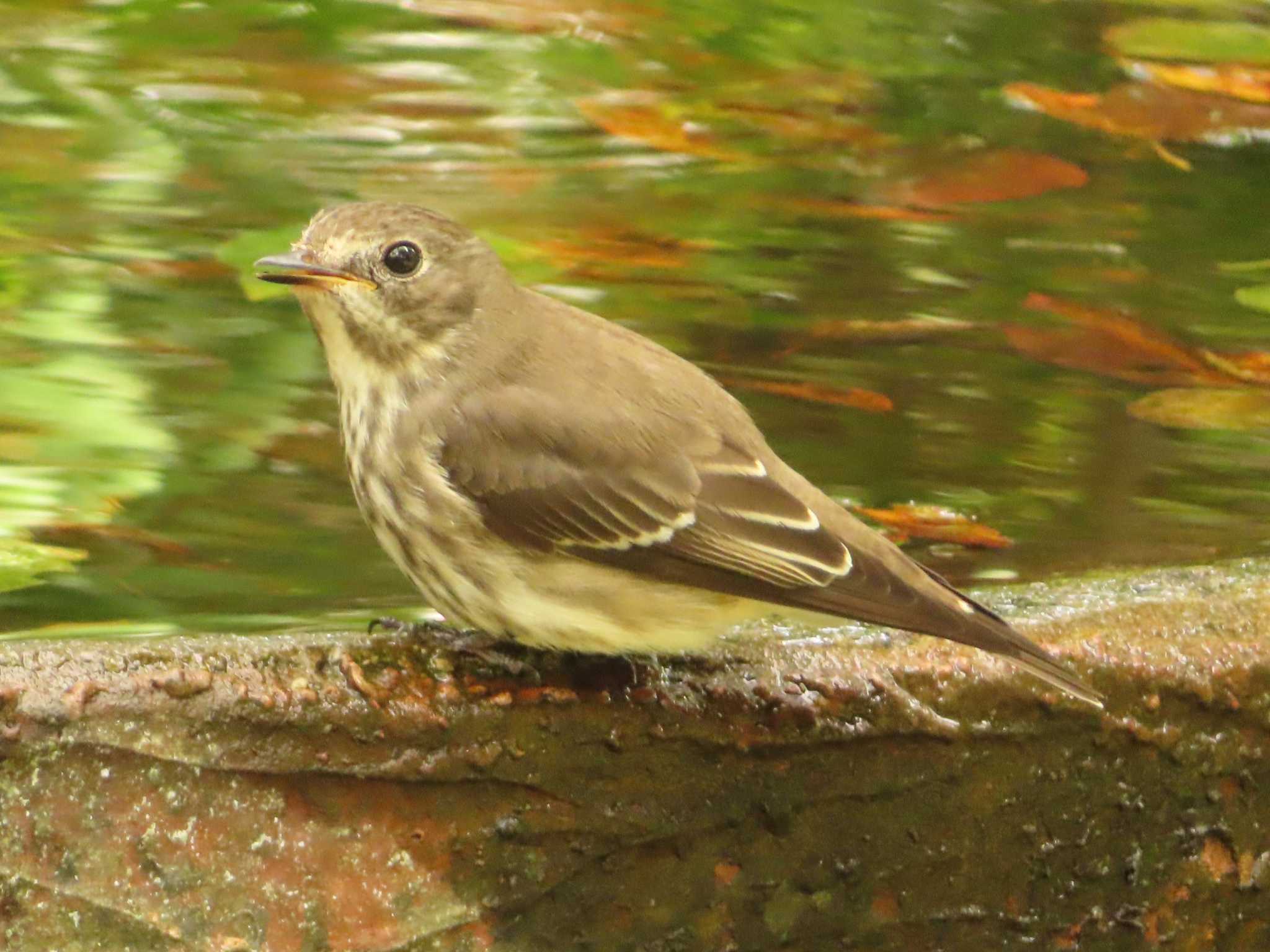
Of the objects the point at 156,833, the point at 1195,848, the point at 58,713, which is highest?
the point at 58,713

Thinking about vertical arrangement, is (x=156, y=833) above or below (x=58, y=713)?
below

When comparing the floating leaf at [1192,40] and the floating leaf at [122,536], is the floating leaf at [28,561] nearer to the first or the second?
the floating leaf at [122,536]

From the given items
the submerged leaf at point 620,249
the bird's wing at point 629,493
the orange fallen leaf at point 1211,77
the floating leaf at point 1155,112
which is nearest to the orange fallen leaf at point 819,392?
the submerged leaf at point 620,249

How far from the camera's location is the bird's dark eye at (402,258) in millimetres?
3814

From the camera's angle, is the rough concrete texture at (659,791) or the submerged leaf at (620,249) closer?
the rough concrete texture at (659,791)

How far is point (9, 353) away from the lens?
507cm

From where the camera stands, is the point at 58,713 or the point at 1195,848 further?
the point at 1195,848

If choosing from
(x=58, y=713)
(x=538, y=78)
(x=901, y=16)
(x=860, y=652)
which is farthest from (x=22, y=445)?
(x=901, y=16)

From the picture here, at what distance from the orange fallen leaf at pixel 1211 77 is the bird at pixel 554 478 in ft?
15.8

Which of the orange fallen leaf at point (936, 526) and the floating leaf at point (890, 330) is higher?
the floating leaf at point (890, 330)

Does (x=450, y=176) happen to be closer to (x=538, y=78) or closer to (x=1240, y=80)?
(x=538, y=78)

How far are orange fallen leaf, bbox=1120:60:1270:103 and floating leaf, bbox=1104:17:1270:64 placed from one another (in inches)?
3.7

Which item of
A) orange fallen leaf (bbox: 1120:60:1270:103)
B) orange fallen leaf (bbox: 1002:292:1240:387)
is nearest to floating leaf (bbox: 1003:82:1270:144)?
orange fallen leaf (bbox: 1120:60:1270:103)

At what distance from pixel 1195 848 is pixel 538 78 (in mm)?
4861
